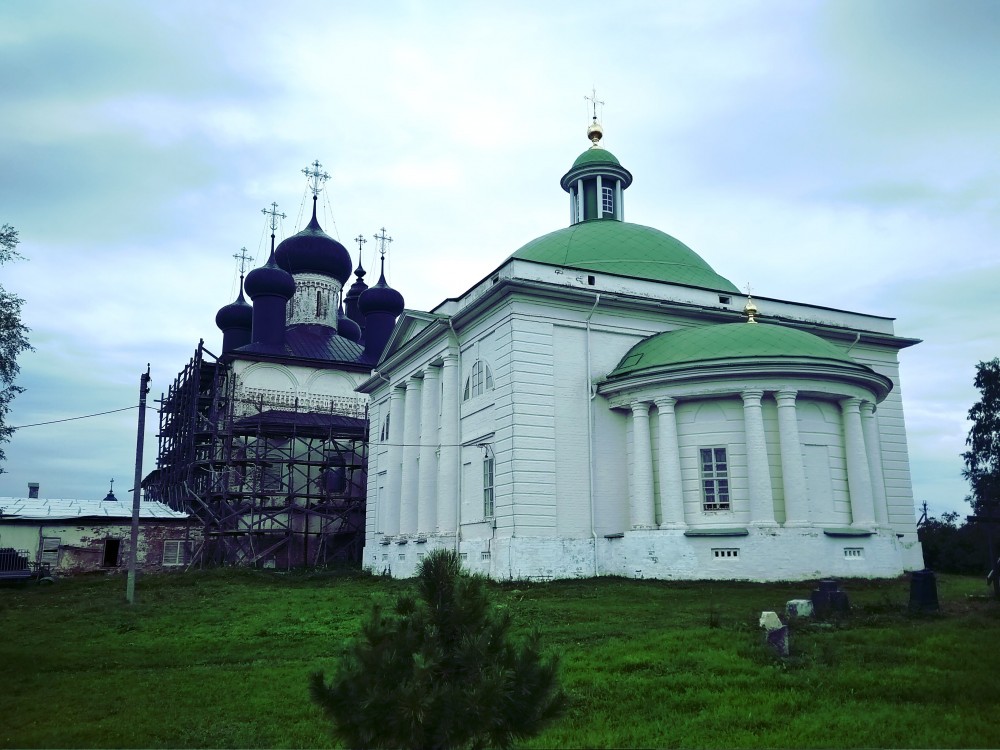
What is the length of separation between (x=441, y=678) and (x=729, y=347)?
712 inches

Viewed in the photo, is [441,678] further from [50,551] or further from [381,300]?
[381,300]

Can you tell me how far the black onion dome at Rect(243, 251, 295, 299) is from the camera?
43.4m

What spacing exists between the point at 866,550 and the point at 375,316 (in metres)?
33.8

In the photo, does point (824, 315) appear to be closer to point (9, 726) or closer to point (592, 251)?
point (592, 251)

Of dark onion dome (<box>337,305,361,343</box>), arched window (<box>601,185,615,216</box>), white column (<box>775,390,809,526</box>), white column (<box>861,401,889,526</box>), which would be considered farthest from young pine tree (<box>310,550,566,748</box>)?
dark onion dome (<box>337,305,361,343</box>)

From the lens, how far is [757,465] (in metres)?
20.8

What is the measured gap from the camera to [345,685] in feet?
18.4

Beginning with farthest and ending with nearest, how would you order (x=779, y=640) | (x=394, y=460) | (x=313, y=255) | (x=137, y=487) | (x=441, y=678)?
(x=313, y=255) < (x=394, y=460) < (x=137, y=487) < (x=779, y=640) < (x=441, y=678)

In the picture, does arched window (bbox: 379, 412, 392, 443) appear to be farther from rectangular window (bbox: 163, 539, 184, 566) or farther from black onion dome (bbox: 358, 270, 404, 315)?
black onion dome (bbox: 358, 270, 404, 315)

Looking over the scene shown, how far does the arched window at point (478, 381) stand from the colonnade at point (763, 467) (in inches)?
175

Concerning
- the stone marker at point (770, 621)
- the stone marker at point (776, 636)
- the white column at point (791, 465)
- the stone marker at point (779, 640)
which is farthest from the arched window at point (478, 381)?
the stone marker at point (779, 640)

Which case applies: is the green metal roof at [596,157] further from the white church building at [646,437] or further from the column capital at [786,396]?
the column capital at [786,396]

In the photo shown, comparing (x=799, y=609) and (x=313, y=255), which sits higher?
(x=313, y=255)

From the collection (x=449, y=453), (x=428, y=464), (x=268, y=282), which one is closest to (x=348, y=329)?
(x=268, y=282)
